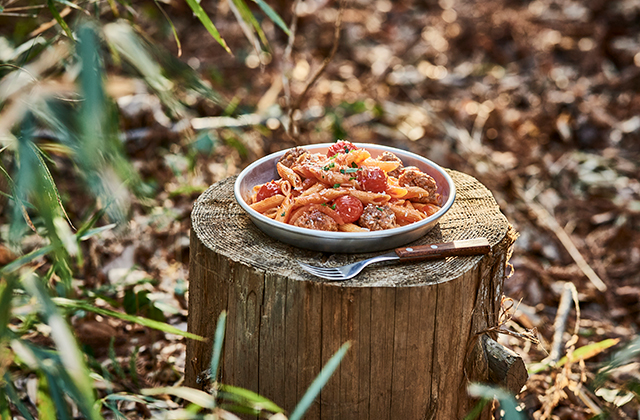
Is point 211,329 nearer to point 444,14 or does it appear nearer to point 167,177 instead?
point 167,177

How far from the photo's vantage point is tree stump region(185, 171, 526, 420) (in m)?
1.87

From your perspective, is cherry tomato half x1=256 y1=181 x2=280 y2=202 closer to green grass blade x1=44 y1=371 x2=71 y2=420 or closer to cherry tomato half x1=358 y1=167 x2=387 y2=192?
cherry tomato half x1=358 y1=167 x2=387 y2=192

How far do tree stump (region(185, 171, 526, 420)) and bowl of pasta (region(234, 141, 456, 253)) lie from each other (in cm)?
9

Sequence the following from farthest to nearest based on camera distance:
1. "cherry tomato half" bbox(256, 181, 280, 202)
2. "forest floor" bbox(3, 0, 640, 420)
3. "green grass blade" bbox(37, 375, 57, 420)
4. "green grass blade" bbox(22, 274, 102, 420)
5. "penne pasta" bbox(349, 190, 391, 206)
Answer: "forest floor" bbox(3, 0, 640, 420), "cherry tomato half" bbox(256, 181, 280, 202), "penne pasta" bbox(349, 190, 391, 206), "green grass blade" bbox(37, 375, 57, 420), "green grass blade" bbox(22, 274, 102, 420)

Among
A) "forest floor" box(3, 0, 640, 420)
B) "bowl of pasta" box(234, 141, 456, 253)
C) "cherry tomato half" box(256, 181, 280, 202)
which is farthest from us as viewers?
"forest floor" box(3, 0, 640, 420)

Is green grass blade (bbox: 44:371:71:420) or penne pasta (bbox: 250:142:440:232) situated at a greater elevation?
penne pasta (bbox: 250:142:440:232)

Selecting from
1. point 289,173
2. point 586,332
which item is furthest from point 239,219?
point 586,332

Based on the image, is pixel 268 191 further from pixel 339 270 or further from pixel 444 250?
pixel 444 250

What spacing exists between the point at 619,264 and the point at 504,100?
7.54ft

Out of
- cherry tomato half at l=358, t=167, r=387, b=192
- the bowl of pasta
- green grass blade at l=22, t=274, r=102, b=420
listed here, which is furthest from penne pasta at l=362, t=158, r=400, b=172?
green grass blade at l=22, t=274, r=102, b=420

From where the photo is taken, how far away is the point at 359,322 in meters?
1.87

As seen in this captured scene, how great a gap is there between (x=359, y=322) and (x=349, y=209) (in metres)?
0.39

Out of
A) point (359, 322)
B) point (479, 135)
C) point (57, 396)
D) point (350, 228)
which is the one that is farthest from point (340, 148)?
point (479, 135)

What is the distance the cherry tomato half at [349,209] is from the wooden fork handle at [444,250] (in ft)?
0.60
